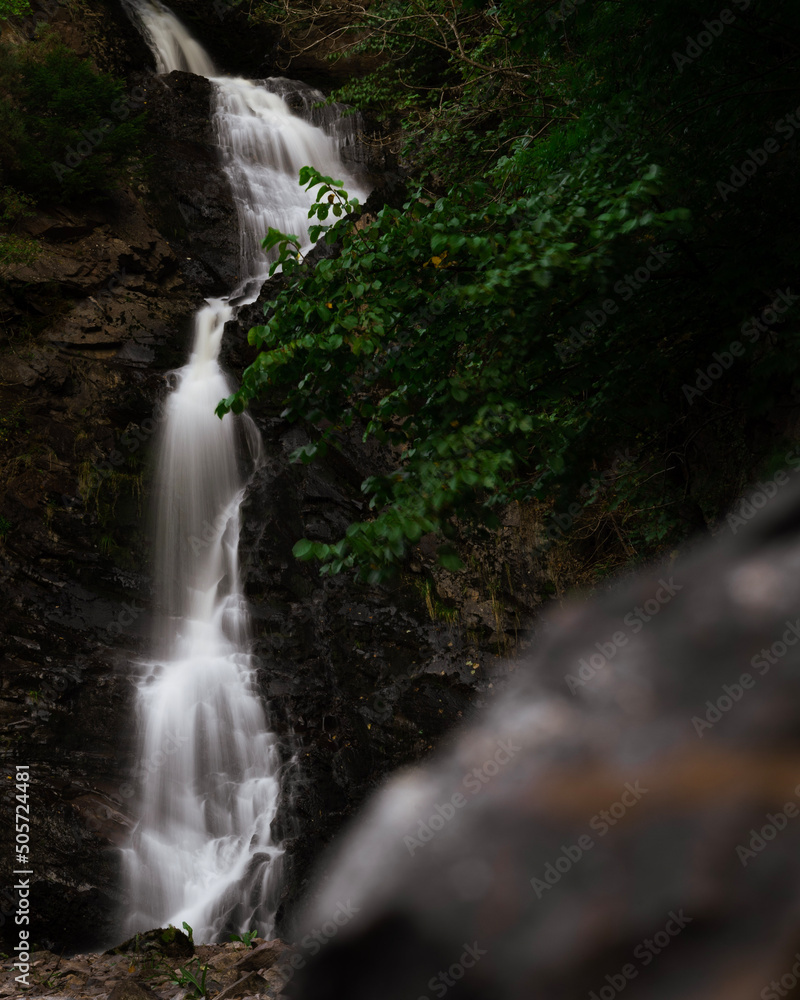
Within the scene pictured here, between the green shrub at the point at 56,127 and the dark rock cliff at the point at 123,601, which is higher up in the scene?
the green shrub at the point at 56,127

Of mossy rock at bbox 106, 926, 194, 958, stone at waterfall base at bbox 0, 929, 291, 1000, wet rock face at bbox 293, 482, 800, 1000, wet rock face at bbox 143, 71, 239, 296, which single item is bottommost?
mossy rock at bbox 106, 926, 194, 958

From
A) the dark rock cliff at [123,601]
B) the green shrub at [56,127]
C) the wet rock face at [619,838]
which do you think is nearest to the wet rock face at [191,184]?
the dark rock cliff at [123,601]

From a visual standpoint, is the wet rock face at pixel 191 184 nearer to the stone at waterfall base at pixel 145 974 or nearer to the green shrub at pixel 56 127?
the green shrub at pixel 56 127

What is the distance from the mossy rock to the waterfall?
902 mm

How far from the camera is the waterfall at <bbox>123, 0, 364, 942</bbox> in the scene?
598 cm

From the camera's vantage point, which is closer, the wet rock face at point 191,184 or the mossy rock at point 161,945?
the mossy rock at point 161,945

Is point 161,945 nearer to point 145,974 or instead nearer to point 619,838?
point 145,974

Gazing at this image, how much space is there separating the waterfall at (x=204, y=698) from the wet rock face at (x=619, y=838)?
18.1 feet

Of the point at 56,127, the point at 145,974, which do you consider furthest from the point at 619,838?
the point at 56,127

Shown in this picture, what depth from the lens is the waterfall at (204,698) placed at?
5980mm

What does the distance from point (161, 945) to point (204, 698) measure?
2853 millimetres

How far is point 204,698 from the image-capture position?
739 cm

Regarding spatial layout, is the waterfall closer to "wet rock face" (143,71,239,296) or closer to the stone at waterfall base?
"wet rock face" (143,71,239,296)

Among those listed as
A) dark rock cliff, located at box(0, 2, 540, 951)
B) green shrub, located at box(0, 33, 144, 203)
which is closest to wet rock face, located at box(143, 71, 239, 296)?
dark rock cliff, located at box(0, 2, 540, 951)
